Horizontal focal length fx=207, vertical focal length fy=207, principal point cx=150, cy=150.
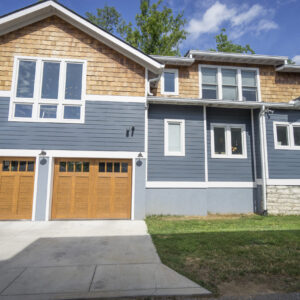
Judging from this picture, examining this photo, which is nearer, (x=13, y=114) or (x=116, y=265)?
(x=116, y=265)

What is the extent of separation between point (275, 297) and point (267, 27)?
18342 mm

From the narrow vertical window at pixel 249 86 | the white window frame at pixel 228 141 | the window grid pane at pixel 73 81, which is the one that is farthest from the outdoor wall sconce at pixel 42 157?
the narrow vertical window at pixel 249 86

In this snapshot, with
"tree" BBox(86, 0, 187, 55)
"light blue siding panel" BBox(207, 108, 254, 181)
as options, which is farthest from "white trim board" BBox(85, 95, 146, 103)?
"tree" BBox(86, 0, 187, 55)

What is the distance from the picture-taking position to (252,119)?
9609 mm

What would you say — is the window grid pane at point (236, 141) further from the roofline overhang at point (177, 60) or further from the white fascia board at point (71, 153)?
the white fascia board at point (71, 153)

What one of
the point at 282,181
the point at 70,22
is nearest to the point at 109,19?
the point at 70,22

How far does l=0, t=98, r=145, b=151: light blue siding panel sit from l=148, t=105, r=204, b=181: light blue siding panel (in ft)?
2.81

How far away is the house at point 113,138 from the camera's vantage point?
25.5 feet

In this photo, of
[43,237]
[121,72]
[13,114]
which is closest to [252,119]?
[121,72]

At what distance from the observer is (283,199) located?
29.3 feet

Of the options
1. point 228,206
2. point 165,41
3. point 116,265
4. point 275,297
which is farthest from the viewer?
point 165,41

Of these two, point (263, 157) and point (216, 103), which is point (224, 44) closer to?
point (216, 103)

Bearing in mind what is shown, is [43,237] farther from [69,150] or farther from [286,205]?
[286,205]

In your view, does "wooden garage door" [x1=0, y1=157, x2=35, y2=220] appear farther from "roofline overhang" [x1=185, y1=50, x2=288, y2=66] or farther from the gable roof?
"roofline overhang" [x1=185, y1=50, x2=288, y2=66]
